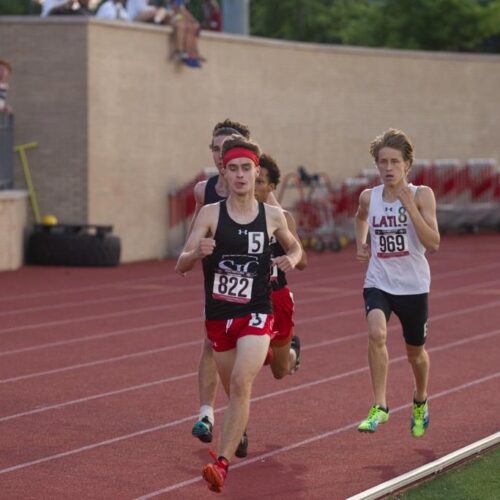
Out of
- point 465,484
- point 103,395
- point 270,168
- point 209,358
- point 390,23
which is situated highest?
point 390,23

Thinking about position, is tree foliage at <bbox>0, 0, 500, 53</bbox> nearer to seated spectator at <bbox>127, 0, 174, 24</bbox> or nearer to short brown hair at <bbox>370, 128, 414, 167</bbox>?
seated spectator at <bbox>127, 0, 174, 24</bbox>

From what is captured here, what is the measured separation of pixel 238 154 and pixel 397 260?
1.76m

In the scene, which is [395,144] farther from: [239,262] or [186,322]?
[186,322]

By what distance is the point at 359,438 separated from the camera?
9.91 m

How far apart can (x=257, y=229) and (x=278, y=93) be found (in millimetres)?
21730

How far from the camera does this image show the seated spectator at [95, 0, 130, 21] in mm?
26328

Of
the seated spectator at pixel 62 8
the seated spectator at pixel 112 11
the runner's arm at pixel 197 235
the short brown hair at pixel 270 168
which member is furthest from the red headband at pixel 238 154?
the seated spectator at pixel 112 11

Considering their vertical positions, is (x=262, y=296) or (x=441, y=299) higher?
(x=262, y=296)

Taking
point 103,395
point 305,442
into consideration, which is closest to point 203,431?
point 305,442

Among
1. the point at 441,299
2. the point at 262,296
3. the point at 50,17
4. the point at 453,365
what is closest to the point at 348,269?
the point at 441,299

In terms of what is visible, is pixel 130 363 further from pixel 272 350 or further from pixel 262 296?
pixel 262 296

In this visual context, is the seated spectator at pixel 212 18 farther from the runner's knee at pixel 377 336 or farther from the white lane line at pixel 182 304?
the runner's knee at pixel 377 336

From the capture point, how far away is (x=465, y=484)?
27.3 ft

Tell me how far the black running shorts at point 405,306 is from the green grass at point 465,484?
1130 mm
